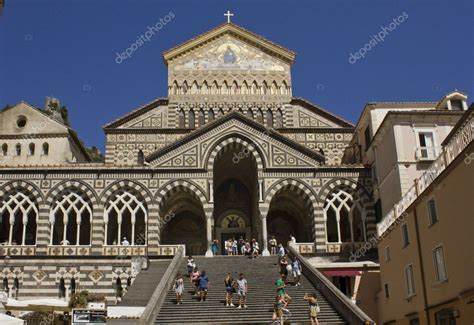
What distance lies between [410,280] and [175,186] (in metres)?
15.1

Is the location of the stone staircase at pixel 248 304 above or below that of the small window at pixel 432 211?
below

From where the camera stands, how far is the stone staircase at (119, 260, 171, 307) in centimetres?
2358

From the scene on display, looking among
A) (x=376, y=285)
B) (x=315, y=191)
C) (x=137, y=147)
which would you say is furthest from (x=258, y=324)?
(x=137, y=147)

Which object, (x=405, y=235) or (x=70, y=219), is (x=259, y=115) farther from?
(x=405, y=235)

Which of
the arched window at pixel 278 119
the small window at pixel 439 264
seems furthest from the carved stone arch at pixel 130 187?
the small window at pixel 439 264

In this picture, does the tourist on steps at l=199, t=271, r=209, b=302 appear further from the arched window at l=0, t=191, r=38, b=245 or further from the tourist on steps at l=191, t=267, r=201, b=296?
the arched window at l=0, t=191, r=38, b=245

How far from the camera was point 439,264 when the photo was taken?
814 inches

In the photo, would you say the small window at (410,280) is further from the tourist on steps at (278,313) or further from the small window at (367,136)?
the small window at (367,136)

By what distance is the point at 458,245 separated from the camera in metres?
18.7

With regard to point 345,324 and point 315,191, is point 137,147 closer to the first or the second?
point 315,191

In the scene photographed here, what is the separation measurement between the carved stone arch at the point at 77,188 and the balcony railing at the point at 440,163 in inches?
651

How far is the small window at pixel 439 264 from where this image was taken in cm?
2025

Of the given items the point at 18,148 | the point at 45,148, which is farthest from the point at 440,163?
the point at 18,148

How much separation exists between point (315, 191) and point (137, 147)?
46.5 feet
